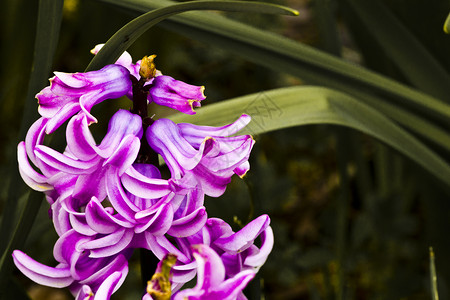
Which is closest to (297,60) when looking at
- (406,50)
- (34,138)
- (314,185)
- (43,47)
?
(406,50)

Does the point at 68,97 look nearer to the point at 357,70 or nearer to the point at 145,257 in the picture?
the point at 145,257

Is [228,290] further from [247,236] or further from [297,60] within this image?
[297,60]

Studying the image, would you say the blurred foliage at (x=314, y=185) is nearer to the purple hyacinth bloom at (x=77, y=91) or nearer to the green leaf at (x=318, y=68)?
the green leaf at (x=318, y=68)

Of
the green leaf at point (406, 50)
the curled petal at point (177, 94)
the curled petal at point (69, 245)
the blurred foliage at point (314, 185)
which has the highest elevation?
the curled petal at point (177, 94)

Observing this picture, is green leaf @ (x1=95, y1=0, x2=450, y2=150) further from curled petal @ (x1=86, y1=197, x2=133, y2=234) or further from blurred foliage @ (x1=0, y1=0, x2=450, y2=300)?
curled petal @ (x1=86, y1=197, x2=133, y2=234)

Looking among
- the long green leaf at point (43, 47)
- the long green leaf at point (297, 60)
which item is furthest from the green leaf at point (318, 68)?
the long green leaf at point (43, 47)

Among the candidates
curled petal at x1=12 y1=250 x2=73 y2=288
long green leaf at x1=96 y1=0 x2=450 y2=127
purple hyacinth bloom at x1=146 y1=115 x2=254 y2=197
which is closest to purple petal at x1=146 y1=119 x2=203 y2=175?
purple hyacinth bloom at x1=146 y1=115 x2=254 y2=197
